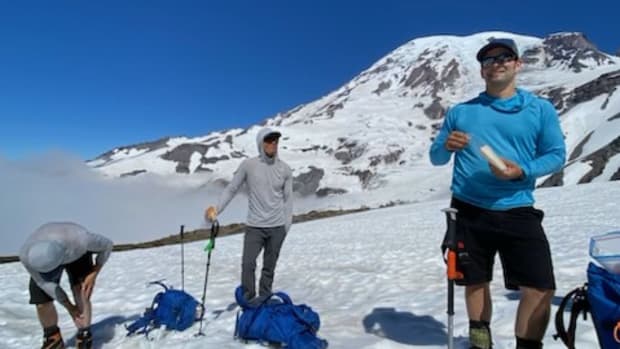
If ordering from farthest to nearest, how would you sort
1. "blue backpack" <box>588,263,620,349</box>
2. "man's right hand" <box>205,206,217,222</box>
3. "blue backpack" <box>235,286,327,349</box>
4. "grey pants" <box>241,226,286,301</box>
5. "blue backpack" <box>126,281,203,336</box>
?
"grey pants" <box>241,226,286,301</box>, "man's right hand" <box>205,206,217,222</box>, "blue backpack" <box>126,281,203,336</box>, "blue backpack" <box>235,286,327,349</box>, "blue backpack" <box>588,263,620,349</box>

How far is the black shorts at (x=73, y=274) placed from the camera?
612cm

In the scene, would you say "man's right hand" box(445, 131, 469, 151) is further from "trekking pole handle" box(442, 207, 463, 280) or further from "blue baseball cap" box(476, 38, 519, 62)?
"blue baseball cap" box(476, 38, 519, 62)

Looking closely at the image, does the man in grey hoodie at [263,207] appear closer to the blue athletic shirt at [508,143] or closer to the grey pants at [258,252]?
the grey pants at [258,252]

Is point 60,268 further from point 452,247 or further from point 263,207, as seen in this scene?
point 452,247

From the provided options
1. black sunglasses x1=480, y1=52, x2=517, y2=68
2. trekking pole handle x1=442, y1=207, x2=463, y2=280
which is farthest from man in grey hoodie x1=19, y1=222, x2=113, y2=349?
black sunglasses x1=480, y1=52, x2=517, y2=68

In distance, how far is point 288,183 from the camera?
7742 mm

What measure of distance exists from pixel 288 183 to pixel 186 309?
7.28ft

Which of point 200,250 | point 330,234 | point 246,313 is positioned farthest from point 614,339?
point 330,234

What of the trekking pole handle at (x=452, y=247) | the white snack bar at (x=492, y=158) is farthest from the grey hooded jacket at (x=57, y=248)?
the white snack bar at (x=492, y=158)

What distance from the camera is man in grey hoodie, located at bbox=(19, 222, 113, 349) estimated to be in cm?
554

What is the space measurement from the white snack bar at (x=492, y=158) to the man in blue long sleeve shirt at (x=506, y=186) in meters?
0.10

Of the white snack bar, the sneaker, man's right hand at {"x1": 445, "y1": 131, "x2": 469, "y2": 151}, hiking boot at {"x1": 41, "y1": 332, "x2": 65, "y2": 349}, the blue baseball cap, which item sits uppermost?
the blue baseball cap

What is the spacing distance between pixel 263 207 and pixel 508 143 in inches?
158

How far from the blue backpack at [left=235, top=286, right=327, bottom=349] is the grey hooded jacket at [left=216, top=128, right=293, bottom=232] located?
4.53ft
